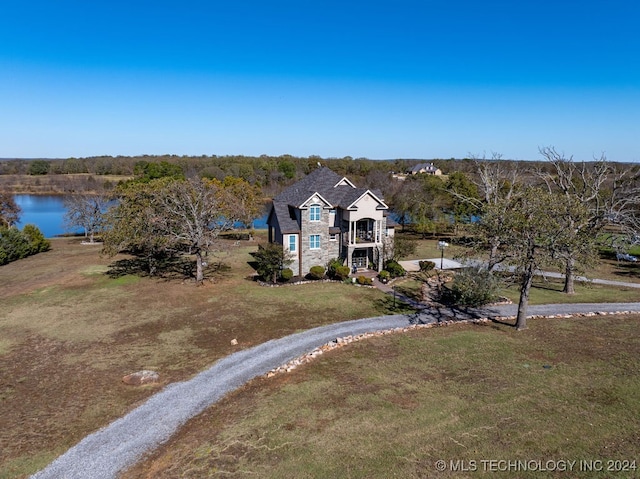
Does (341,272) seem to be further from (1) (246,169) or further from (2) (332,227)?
(1) (246,169)

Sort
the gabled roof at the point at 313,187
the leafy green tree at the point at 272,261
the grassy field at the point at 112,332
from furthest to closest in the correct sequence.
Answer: the gabled roof at the point at 313,187 → the leafy green tree at the point at 272,261 → the grassy field at the point at 112,332

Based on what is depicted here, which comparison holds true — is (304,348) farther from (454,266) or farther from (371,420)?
(454,266)

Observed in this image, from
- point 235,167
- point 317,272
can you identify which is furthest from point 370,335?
point 235,167

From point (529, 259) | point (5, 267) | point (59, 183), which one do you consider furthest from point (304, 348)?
point (59, 183)

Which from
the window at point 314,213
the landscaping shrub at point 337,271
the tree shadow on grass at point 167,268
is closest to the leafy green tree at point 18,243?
the tree shadow on grass at point 167,268

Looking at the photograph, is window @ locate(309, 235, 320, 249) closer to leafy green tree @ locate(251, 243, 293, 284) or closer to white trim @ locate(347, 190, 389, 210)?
leafy green tree @ locate(251, 243, 293, 284)

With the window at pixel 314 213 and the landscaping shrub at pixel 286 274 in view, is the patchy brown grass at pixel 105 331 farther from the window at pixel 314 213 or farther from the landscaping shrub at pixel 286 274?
the window at pixel 314 213
